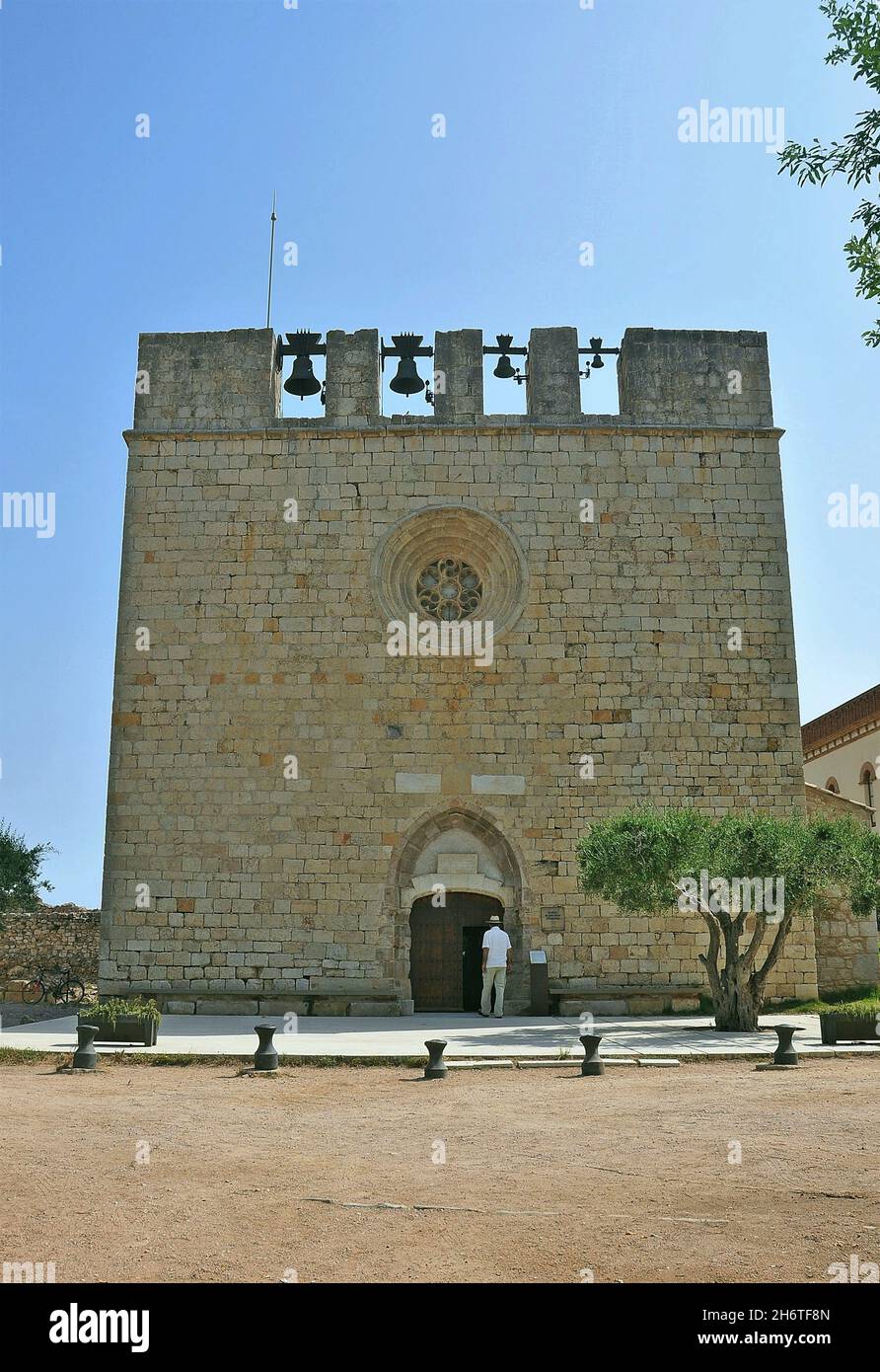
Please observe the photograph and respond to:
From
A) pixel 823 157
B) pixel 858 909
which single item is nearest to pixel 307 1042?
pixel 858 909

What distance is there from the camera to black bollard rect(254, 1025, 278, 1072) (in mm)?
9406

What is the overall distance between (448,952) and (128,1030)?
17.6 ft

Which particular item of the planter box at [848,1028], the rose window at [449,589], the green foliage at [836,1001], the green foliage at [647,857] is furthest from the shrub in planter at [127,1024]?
the green foliage at [836,1001]

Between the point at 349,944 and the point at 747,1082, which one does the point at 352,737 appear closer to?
the point at 349,944

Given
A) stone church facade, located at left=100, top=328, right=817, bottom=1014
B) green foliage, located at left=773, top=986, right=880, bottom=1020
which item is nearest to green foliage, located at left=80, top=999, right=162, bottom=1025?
stone church facade, located at left=100, top=328, right=817, bottom=1014

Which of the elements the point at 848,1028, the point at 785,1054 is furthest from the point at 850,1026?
the point at 785,1054

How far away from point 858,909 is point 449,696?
19.1 ft

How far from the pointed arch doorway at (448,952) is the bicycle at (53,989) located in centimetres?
638

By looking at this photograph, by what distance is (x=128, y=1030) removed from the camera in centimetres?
1096

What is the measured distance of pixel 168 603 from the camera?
1551 cm

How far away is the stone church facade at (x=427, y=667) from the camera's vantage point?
47.8ft

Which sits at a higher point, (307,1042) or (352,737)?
(352,737)

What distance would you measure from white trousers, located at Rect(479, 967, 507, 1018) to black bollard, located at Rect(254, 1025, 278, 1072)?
469 cm

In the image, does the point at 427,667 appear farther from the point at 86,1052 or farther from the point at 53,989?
the point at 53,989
